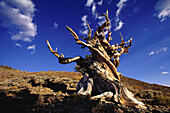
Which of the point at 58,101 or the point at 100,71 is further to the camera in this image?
the point at 100,71

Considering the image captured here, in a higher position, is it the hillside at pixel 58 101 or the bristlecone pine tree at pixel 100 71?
the bristlecone pine tree at pixel 100 71

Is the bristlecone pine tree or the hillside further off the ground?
the bristlecone pine tree

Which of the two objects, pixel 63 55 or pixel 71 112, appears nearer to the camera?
pixel 71 112

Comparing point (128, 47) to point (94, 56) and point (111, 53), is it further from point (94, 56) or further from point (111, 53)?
point (94, 56)

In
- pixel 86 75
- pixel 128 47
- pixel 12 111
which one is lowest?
pixel 12 111

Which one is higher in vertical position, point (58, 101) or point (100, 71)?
point (100, 71)

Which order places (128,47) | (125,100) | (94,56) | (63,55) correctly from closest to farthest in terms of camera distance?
(125,100) < (63,55) < (94,56) < (128,47)

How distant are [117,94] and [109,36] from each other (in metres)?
5.97

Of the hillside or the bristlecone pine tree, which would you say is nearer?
the hillside

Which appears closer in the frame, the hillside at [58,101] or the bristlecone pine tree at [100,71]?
the hillside at [58,101]

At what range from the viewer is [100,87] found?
20.5 ft

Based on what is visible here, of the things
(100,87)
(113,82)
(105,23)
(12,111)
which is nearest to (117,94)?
(113,82)

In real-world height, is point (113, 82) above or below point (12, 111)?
above

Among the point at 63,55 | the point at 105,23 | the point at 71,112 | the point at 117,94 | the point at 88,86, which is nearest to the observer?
the point at 71,112
